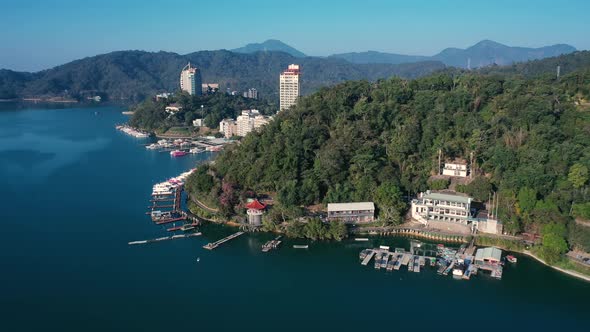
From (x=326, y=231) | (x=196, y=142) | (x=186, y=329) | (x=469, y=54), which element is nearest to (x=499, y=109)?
(x=326, y=231)

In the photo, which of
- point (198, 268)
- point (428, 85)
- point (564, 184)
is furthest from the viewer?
point (428, 85)

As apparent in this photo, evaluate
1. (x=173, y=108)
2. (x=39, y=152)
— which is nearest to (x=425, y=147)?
(x=39, y=152)

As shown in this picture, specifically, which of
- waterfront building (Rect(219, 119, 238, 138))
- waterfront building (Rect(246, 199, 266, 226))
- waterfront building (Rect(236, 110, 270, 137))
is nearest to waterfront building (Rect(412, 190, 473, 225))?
waterfront building (Rect(246, 199, 266, 226))

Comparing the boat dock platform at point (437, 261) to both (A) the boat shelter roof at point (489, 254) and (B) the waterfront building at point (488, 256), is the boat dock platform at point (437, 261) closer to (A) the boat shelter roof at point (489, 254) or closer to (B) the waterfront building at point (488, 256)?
(B) the waterfront building at point (488, 256)

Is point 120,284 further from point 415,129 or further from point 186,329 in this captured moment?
point 415,129

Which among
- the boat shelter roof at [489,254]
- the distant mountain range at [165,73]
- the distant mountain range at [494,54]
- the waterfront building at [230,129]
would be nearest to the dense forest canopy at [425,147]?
the boat shelter roof at [489,254]

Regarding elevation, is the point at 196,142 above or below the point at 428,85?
below

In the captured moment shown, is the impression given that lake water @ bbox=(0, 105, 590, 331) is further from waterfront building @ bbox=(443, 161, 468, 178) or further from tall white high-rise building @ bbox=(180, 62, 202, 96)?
tall white high-rise building @ bbox=(180, 62, 202, 96)

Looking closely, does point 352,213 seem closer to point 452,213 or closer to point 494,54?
point 452,213
